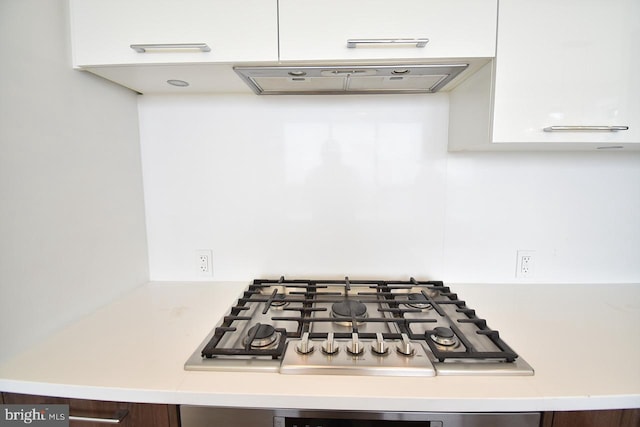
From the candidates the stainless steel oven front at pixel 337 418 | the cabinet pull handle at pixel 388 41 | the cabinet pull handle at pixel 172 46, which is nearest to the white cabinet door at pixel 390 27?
the cabinet pull handle at pixel 388 41

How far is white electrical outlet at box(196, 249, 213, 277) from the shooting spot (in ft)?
4.05

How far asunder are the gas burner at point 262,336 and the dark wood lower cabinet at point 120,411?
0.20 m

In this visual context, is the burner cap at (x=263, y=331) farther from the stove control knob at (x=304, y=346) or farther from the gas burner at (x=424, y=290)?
the gas burner at (x=424, y=290)

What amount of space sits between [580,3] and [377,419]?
115 centimetres

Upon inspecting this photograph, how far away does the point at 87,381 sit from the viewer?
2.09ft

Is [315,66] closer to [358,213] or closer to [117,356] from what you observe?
[358,213]

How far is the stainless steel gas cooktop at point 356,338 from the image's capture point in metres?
0.67

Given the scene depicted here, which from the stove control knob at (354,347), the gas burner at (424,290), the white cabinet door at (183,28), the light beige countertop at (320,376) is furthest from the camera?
the gas burner at (424,290)

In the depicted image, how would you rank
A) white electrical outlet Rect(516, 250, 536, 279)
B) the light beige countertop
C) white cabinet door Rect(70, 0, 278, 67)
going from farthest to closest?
white electrical outlet Rect(516, 250, 536, 279) < white cabinet door Rect(70, 0, 278, 67) < the light beige countertop

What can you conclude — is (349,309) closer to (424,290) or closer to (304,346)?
(304,346)

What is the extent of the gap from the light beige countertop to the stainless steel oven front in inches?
1.0

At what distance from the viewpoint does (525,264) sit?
1.21m

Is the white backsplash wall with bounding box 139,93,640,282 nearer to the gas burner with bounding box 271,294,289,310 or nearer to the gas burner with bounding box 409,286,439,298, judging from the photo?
the gas burner with bounding box 409,286,439,298

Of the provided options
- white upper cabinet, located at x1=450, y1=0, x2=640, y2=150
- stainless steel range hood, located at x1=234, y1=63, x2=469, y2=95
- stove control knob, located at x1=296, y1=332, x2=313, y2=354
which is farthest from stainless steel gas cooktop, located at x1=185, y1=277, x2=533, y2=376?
stainless steel range hood, located at x1=234, y1=63, x2=469, y2=95
